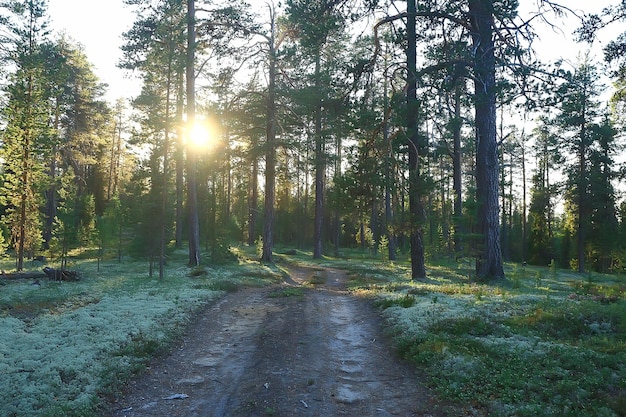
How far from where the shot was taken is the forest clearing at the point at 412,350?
18.9 feet

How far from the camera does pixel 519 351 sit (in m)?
7.19

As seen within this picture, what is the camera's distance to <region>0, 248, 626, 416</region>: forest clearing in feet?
18.9

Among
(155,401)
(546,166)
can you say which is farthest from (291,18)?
(546,166)

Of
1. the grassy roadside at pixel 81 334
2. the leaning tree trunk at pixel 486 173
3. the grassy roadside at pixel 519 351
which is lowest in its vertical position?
the grassy roadside at pixel 81 334

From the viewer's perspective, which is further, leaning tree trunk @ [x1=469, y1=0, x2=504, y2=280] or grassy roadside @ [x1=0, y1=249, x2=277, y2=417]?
leaning tree trunk @ [x1=469, y1=0, x2=504, y2=280]

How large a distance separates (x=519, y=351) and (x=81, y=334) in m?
9.22

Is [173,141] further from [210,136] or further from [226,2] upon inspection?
[226,2]

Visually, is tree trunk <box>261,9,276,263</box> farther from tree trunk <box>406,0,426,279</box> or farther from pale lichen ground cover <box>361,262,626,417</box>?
pale lichen ground cover <box>361,262,626,417</box>

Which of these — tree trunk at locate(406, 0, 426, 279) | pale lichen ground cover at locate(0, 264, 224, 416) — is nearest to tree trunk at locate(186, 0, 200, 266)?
pale lichen ground cover at locate(0, 264, 224, 416)

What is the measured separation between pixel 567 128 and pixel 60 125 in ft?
144

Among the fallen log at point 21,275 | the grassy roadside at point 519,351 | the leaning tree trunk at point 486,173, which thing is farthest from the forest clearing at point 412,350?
the fallen log at point 21,275

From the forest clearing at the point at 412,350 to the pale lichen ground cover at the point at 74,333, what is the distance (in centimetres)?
3

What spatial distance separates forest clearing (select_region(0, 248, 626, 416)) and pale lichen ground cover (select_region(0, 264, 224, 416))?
28mm

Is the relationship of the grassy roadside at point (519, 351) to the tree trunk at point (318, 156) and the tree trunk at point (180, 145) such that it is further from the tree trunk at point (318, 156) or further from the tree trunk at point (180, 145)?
Result: the tree trunk at point (180, 145)
